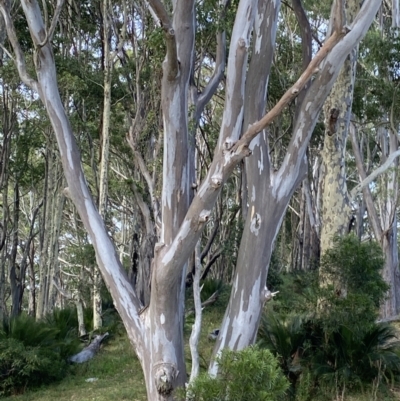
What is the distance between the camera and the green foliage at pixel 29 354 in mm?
8195

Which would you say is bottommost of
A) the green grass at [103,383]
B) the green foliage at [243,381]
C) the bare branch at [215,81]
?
the green grass at [103,383]

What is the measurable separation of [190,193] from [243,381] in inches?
87.1

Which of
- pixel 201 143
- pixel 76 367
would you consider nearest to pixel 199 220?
pixel 76 367

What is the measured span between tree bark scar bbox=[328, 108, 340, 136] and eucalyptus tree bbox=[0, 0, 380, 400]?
10.9 ft

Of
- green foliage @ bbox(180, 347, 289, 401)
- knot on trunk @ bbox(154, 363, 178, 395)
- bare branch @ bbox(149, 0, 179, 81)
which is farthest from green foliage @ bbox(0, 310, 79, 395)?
bare branch @ bbox(149, 0, 179, 81)

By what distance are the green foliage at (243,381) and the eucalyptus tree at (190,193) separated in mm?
1139

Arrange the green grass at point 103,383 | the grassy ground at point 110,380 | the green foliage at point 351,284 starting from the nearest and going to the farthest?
the green foliage at point 351,284 → the grassy ground at point 110,380 → the green grass at point 103,383

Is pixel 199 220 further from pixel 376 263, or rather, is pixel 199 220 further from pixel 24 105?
pixel 24 105

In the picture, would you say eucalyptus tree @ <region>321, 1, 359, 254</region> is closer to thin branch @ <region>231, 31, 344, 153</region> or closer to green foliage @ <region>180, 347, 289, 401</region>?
thin branch @ <region>231, 31, 344, 153</region>

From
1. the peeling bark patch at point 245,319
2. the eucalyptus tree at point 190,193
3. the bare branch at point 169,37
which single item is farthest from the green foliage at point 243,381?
the bare branch at point 169,37

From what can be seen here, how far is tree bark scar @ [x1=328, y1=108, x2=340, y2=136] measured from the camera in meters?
9.08

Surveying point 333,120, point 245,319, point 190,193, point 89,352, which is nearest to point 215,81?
point 190,193

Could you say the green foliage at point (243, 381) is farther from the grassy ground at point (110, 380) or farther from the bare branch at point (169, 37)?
the grassy ground at point (110, 380)

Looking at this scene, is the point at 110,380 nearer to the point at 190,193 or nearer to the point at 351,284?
the point at 351,284
